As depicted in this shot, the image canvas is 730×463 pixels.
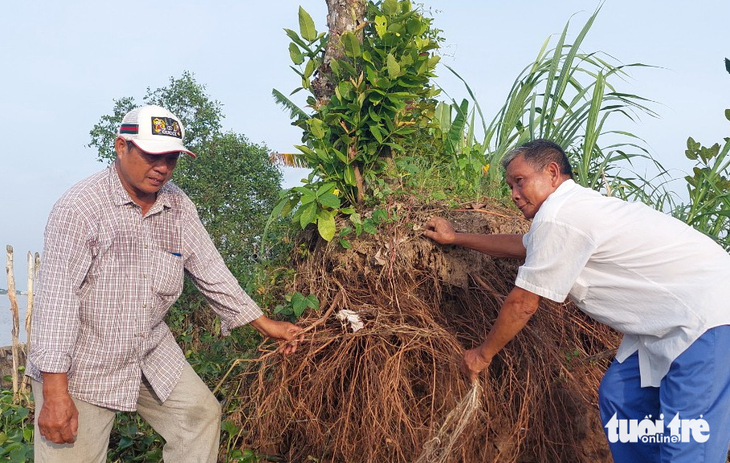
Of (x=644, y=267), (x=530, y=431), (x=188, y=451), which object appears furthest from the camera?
(x=530, y=431)

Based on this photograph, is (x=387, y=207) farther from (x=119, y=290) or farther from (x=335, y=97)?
(x=119, y=290)

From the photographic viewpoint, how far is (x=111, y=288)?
2.93 meters

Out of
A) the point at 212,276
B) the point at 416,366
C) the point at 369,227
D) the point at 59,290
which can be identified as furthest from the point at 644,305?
the point at 59,290

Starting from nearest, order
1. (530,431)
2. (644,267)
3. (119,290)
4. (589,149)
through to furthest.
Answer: (644,267) < (119,290) < (530,431) < (589,149)

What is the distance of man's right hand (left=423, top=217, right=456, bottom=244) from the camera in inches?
144

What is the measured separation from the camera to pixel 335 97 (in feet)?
13.0

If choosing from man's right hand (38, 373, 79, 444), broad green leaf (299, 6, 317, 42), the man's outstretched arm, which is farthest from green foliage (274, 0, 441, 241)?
man's right hand (38, 373, 79, 444)

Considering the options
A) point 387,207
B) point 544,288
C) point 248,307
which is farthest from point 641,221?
point 248,307

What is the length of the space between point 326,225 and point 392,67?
38.4 inches

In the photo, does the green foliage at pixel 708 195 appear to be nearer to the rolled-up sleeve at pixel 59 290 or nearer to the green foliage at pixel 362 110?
the green foliage at pixel 362 110

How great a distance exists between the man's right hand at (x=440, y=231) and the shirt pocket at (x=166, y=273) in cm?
137

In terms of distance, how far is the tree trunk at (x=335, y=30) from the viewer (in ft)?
14.0

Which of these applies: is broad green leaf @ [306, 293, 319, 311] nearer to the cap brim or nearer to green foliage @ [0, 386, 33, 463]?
the cap brim

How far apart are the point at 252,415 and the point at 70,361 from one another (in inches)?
57.2
